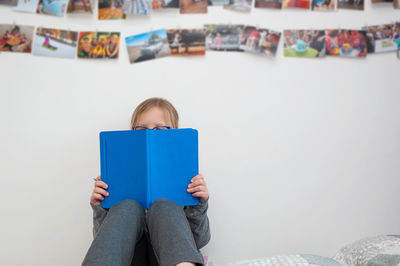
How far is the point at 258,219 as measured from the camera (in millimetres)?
1240

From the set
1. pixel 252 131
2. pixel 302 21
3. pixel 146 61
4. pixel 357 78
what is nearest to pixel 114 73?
pixel 146 61

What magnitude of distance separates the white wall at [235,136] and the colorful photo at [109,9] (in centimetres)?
3

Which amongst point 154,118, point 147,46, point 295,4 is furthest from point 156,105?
point 295,4

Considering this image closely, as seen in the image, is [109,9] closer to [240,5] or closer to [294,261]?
[240,5]

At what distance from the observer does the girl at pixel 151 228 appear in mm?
645

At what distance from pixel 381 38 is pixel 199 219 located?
90 cm

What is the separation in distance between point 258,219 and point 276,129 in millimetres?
318

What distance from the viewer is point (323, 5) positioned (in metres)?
1.27

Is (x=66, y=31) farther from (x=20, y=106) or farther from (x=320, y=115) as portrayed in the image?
(x=320, y=115)

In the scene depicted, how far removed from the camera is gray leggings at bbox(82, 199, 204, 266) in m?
0.64

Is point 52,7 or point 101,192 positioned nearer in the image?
point 101,192

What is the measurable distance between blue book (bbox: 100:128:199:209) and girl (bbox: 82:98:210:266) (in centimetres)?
3

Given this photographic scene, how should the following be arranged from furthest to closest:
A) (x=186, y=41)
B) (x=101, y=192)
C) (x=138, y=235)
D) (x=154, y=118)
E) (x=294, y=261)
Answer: (x=186, y=41)
(x=154, y=118)
(x=101, y=192)
(x=138, y=235)
(x=294, y=261)

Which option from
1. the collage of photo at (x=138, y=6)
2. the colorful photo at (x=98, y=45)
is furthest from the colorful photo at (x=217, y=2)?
the colorful photo at (x=98, y=45)
